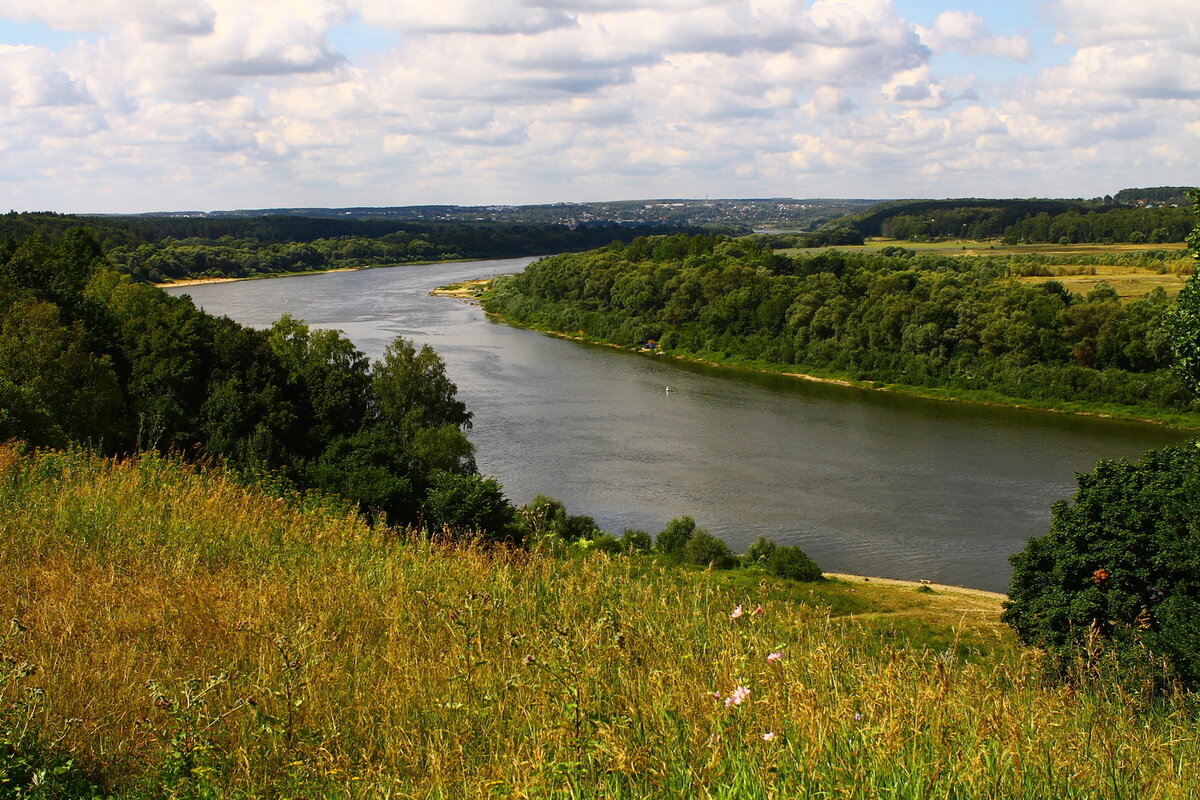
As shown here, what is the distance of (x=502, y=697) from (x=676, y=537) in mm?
18856

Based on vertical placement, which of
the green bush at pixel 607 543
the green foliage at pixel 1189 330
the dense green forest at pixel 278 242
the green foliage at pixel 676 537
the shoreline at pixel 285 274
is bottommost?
the green foliage at pixel 676 537

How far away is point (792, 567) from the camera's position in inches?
802

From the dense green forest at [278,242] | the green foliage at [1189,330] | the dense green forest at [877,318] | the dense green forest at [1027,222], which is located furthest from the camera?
the dense green forest at [1027,222]

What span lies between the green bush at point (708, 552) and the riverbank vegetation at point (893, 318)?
81.8 ft

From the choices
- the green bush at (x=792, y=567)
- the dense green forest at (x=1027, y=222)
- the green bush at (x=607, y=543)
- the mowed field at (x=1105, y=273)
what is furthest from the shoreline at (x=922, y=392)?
the dense green forest at (x=1027, y=222)

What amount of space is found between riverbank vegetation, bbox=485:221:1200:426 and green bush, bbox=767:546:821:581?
78.9 ft

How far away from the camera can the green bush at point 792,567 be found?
20.3 metres

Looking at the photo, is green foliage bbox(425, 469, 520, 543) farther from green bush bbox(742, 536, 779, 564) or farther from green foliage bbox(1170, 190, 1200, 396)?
green foliage bbox(1170, 190, 1200, 396)

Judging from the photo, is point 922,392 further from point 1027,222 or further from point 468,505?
point 1027,222

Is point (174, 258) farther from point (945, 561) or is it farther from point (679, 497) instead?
point (945, 561)

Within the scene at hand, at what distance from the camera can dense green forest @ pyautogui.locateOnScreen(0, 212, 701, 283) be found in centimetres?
8181

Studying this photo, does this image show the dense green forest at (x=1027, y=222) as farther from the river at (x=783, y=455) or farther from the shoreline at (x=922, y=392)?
the river at (x=783, y=455)

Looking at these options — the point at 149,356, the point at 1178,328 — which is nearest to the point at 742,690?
the point at 1178,328

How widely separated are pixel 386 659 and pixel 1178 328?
11274 mm
